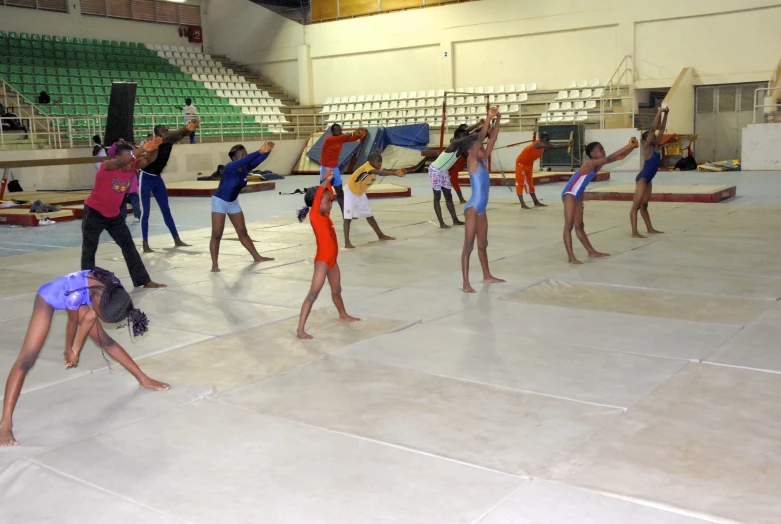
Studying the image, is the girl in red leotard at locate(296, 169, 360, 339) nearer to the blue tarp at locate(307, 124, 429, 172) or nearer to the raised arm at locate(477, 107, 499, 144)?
the raised arm at locate(477, 107, 499, 144)

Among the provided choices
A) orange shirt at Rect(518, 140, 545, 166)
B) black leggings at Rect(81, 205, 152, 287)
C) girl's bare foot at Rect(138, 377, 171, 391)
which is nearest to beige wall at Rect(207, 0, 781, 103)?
orange shirt at Rect(518, 140, 545, 166)

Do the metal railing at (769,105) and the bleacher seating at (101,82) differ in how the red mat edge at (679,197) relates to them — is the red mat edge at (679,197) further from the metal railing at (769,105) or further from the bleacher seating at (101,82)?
the bleacher seating at (101,82)

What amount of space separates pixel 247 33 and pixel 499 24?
40.8 ft

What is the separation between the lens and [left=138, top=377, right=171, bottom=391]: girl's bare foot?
5.44 meters

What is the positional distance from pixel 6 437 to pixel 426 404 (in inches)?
99.1

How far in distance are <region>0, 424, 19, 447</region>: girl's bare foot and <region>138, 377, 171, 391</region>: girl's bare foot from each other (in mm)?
965

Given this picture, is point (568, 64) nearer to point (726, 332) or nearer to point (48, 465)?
point (726, 332)

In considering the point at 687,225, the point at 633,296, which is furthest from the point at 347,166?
the point at 633,296

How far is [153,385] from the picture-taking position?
5461mm

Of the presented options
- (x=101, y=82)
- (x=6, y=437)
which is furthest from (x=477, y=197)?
(x=101, y=82)

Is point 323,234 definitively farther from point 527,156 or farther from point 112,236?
point 527,156

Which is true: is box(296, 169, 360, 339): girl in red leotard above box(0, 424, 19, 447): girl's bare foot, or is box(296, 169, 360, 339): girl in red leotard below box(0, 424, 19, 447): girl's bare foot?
above

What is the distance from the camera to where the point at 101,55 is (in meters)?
30.4

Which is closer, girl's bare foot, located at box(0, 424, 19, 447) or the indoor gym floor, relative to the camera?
the indoor gym floor
